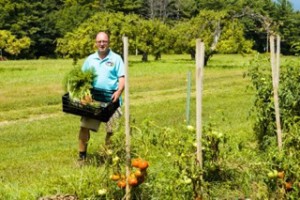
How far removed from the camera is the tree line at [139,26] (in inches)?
1578

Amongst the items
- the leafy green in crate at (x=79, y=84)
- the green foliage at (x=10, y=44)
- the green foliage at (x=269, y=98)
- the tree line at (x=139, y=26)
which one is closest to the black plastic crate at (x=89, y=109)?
the leafy green in crate at (x=79, y=84)

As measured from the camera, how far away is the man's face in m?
6.40

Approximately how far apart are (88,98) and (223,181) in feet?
6.26

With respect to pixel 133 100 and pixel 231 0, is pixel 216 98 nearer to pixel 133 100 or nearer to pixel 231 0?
pixel 133 100

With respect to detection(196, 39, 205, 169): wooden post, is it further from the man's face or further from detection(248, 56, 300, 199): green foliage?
the man's face

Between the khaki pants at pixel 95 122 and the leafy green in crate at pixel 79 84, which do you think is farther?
the khaki pants at pixel 95 122

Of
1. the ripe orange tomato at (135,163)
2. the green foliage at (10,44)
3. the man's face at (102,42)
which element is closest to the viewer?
the ripe orange tomato at (135,163)

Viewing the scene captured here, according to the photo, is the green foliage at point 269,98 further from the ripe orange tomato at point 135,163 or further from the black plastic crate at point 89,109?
the ripe orange tomato at point 135,163

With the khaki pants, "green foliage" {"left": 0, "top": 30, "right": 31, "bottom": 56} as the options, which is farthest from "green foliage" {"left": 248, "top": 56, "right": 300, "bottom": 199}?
"green foliage" {"left": 0, "top": 30, "right": 31, "bottom": 56}

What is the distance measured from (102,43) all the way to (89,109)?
0.82m

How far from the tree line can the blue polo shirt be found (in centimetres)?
258

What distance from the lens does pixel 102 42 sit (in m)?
6.45

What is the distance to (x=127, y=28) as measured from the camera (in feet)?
136

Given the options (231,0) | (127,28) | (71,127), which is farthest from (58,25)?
(71,127)
